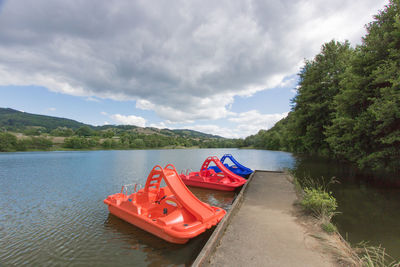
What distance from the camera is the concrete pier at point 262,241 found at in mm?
3885

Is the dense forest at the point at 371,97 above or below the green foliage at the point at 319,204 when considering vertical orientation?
above

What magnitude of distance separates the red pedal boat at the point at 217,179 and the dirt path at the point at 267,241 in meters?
6.62

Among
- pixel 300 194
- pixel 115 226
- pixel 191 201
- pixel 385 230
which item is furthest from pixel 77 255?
pixel 385 230

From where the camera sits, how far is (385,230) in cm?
678

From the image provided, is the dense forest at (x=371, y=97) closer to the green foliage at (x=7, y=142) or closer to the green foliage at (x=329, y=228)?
the green foliage at (x=329, y=228)

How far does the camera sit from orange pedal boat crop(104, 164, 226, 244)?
6352 millimetres

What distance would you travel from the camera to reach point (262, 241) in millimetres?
4719

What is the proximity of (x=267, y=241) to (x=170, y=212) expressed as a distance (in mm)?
4393

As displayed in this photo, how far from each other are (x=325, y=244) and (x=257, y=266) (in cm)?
206

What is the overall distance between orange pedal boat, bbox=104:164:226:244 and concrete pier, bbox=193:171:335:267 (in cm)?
104

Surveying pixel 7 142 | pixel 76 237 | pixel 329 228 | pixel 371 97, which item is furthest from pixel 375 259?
pixel 7 142

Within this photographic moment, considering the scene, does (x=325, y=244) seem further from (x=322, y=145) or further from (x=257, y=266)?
(x=322, y=145)

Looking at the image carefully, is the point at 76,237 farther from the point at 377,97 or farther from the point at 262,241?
the point at 377,97

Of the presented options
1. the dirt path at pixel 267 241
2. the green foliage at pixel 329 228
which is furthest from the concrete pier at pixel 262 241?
the green foliage at pixel 329 228
